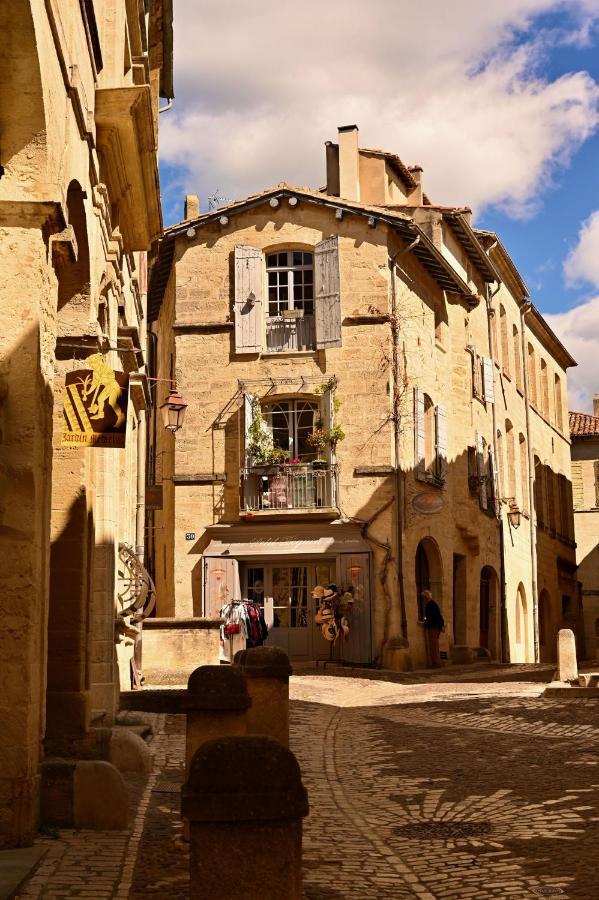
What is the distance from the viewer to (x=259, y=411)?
82.8ft

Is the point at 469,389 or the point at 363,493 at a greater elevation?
the point at 469,389

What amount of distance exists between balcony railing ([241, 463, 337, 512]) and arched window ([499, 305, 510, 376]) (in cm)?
1018

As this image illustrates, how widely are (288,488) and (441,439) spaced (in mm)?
4133

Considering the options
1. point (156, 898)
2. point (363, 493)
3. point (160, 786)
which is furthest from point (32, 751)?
point (363, 493)

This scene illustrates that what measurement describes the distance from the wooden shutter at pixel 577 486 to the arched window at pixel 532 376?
798 cm

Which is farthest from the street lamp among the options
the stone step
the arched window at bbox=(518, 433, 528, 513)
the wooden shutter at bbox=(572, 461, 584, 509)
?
the wooden shutter at bbox=(572, 461, 584, 509)

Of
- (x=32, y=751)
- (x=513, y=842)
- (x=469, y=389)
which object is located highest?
(x=469, y=389)

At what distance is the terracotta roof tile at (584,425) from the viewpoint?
150 ft

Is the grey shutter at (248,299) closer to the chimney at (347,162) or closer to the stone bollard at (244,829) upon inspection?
the chimney at (347,162)

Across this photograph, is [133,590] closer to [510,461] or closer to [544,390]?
[510,461]

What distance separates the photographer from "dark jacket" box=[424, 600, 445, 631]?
80.4ft

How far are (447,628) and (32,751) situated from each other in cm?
2044

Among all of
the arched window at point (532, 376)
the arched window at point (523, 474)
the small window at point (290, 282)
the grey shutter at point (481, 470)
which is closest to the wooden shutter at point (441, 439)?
the grey shutter at point (481, 470)

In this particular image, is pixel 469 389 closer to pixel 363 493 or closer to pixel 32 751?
pixel 363 493
